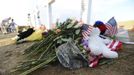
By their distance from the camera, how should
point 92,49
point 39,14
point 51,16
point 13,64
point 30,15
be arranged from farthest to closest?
point 30,15 < point 39,14 < point 51,16 < point 13,64 < point 92,49

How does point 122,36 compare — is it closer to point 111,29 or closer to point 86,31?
point 111,29

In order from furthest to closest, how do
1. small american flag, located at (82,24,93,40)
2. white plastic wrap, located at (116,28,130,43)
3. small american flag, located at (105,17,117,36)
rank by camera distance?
white plastic wrap, located at (116,28,130,43)
small american flag, located at (105,17,117,36)
small american flag, located at (82,24,93,40)

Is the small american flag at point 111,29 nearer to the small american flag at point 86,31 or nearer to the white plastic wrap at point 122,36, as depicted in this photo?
the white plastic wrap at point 122,36

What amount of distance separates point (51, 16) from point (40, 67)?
463cm

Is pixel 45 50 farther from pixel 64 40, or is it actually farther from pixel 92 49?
pixel 92 49

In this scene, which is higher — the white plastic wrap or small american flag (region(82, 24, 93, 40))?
small american flag (region(82, 24, 93, 40))

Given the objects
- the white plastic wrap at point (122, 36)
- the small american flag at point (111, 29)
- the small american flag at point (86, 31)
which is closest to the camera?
the small american flag at point (86, 31)

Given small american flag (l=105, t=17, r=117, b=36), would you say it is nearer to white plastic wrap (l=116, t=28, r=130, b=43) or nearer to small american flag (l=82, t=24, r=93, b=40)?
white plastic wrap (l=116, t=28, r=130, b=43)

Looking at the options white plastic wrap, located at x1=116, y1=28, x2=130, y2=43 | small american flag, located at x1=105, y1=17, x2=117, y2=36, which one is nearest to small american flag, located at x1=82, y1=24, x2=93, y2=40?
small american flag, located at x1=105, y1=17, x2=117, y2=36

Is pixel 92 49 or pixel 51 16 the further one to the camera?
pixel 51 16

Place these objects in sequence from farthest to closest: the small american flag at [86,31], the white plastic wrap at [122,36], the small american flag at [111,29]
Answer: the white plastic wrap at [122,36], the small american flag at [111,29], the small american flag at [86,31]

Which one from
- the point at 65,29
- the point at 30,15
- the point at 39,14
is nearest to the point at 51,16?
the point at 39,14

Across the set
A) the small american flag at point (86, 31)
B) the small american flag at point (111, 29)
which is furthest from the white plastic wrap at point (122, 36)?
the small american flag at point (86, 31)

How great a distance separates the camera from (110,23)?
2.96 m
